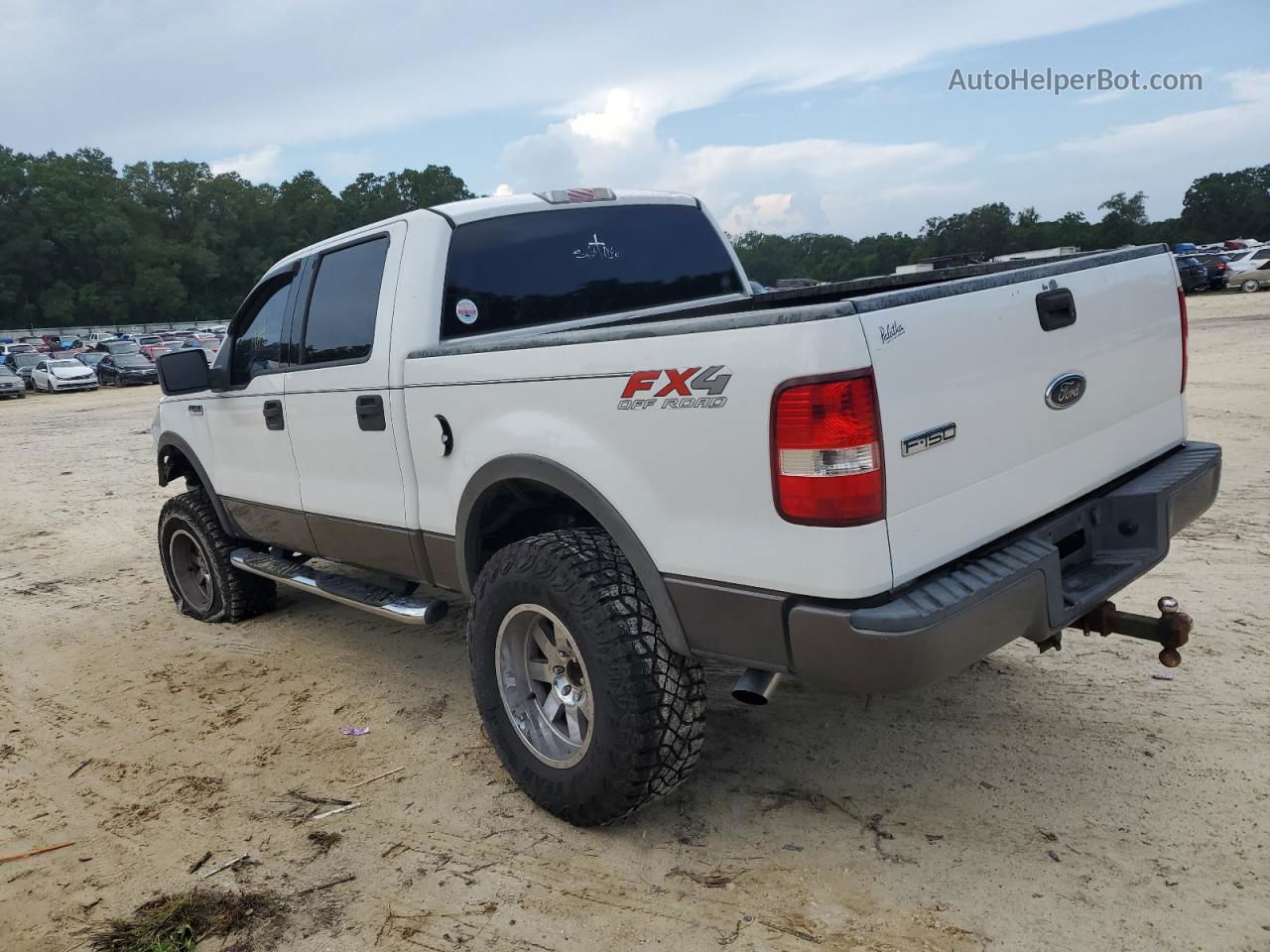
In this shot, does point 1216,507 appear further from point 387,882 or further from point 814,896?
point 387,882

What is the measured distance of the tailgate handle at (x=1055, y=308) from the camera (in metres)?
2.87

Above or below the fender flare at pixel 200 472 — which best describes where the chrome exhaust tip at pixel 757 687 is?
below

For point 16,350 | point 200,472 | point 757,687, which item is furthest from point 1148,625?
point 16,350

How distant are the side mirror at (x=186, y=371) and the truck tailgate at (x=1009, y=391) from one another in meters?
3.91

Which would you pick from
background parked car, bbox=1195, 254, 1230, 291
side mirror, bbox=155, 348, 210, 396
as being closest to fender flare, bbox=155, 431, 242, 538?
side mirror, bbox=155, 348, 210, 396

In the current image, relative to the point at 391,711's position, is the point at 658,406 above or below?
above

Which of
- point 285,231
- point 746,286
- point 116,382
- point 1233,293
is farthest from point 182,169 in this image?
point 746,286

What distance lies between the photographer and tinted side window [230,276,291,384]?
15.9 feet

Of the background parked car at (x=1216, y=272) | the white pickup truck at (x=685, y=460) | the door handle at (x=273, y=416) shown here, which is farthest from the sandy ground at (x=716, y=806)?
the background parked car at (x=1216, y=272)

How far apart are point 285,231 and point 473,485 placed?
411ft

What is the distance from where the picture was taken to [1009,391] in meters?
2.79

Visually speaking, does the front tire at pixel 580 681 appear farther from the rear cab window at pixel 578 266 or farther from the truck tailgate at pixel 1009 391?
the rear cab window at pixel 578 266

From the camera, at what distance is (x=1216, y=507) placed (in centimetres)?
638

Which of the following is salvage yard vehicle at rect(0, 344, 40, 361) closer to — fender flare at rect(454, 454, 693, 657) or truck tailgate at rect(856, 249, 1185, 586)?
fender flare at rect(454, 454, 693, 657)
